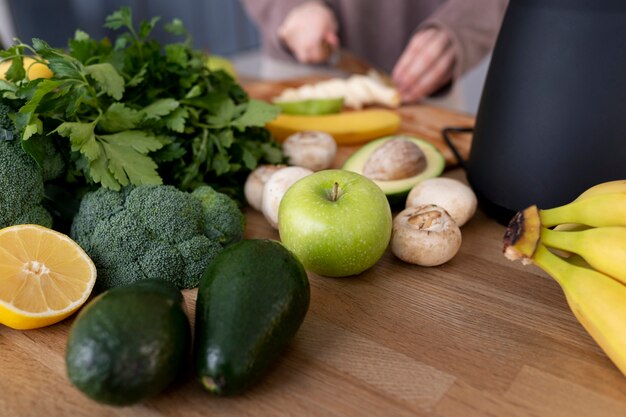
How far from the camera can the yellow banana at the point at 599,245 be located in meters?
0.55

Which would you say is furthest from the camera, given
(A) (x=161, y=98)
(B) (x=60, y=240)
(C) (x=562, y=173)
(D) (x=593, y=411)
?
(A) (x=161, y=98)

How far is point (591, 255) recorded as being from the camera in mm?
569

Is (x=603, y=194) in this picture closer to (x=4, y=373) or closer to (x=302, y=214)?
(x=302, y=214)

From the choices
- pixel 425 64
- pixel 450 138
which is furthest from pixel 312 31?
pixel 450 138

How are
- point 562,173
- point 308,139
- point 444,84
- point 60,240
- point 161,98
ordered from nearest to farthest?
point 60,240 → point 562,173 → point 161,98 → point 308,139 → point 444,84

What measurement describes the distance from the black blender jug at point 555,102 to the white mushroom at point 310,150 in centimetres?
31

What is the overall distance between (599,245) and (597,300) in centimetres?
6

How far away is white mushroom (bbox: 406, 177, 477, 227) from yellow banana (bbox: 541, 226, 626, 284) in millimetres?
265

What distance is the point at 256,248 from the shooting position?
1.98ft

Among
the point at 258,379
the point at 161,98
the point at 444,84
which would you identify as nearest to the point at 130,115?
the point at 161,98

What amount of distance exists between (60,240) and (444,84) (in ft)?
4.33

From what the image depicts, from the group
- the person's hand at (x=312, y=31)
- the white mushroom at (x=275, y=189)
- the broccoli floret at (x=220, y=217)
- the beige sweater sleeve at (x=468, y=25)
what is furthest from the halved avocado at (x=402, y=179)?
the person's hand at (x=312, y=31)

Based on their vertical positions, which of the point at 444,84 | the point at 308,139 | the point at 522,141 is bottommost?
the point at 444,84

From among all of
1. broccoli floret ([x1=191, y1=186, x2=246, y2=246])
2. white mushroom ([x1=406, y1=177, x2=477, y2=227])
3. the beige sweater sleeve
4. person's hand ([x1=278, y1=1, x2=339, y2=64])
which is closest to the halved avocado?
white mushroom ([x1=406, y1=177, x2=477, y2=227])
